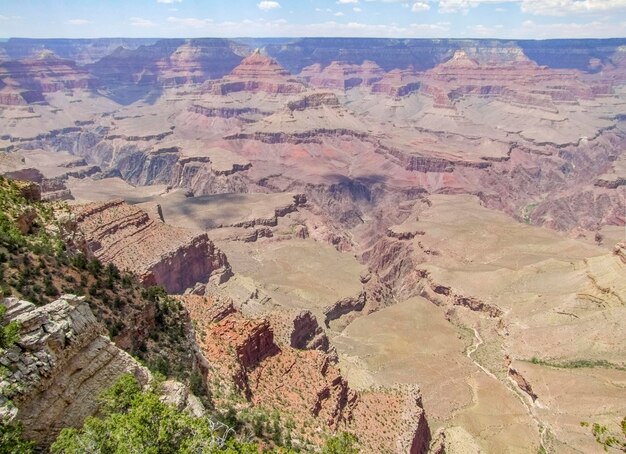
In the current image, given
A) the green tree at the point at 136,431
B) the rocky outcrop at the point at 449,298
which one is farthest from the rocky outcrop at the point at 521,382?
the green tree at the point at 136,431

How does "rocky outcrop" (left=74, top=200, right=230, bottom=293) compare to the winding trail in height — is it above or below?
above

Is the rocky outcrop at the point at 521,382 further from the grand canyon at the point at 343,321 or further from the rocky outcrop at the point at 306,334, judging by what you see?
the rocky outcrop at the point at 306,334

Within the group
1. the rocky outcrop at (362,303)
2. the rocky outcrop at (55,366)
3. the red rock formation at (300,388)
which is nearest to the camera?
the rocky outcrop at (55,366)

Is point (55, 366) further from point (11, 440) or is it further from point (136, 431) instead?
point (136, 431)

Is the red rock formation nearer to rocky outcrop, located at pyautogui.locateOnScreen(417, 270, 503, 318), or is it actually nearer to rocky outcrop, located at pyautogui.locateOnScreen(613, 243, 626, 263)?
rocky outcrop, located at pyautogui.locateOnScreen(417, 270, 503, 318)

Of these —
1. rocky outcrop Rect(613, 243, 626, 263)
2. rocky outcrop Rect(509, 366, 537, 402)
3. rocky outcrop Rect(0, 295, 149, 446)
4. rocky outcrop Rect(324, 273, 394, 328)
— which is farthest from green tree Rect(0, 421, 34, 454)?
rocky outcrop Rect(613, 243, 626, 263)

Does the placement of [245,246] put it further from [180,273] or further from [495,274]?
[495,274]
